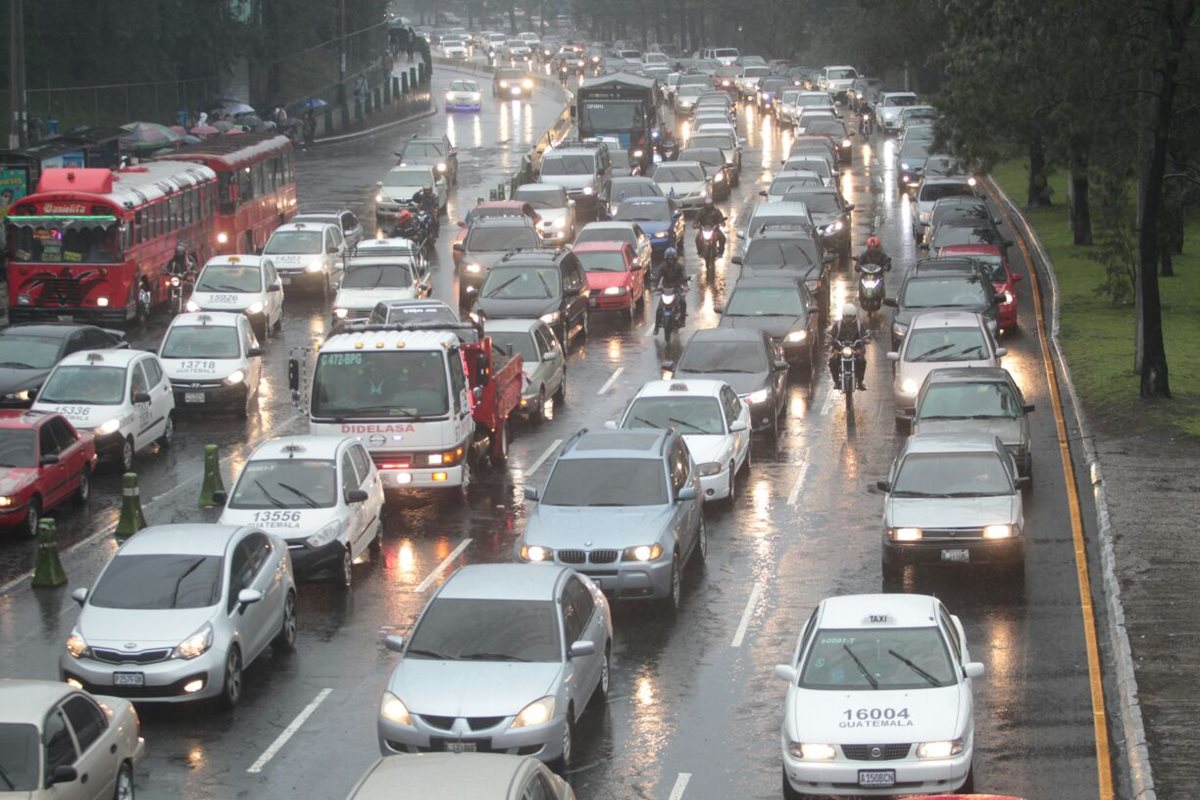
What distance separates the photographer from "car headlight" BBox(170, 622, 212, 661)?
17.2m

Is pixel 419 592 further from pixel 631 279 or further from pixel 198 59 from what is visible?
pixel 198 59

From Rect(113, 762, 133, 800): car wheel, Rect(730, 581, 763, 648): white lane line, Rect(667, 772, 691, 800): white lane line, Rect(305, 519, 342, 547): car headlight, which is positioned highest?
Rect(305, 519, 342, 547): car headlight

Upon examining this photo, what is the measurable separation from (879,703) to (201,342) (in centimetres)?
1940

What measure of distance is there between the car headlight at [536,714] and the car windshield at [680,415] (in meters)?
10.9

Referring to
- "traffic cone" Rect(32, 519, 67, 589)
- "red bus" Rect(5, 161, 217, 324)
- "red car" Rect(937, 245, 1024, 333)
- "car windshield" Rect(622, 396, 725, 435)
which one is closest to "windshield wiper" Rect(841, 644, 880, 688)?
"traffic cone" Rect(32, 519, 67, 589)

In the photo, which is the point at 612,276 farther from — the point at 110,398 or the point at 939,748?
the point at 939,748

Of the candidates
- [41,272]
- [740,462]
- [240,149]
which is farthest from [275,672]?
[240,149]

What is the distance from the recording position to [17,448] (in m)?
24.4

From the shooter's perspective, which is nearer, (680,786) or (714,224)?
(680,786)

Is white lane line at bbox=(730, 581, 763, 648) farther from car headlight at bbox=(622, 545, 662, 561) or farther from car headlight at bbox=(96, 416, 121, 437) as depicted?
car headlight at bbox=(96, 416, 121, 437)

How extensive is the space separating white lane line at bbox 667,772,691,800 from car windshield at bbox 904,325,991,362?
1599 cm

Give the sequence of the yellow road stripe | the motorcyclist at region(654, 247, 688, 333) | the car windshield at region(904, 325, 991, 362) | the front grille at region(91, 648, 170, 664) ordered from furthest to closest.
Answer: the motorcyclist at region(654, 247, 688, 333) → the car windshield at region(904, 325, 991, 362) → the front grille at region(91, 648, 170, 664) → the yellow road stripe

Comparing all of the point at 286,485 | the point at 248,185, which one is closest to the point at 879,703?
the point at 286,485

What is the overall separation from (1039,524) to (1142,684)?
23.2 ft
